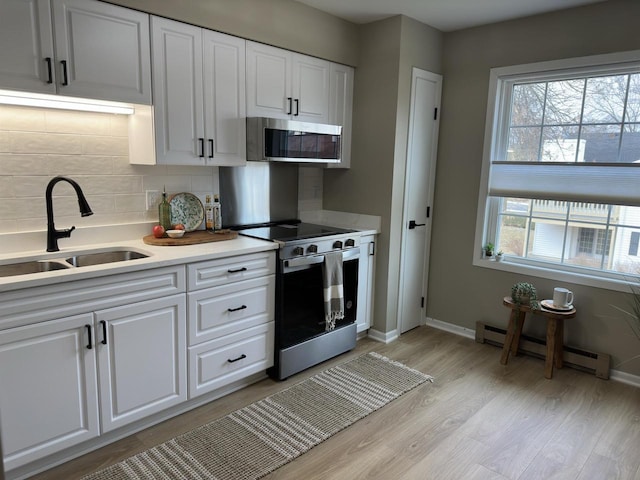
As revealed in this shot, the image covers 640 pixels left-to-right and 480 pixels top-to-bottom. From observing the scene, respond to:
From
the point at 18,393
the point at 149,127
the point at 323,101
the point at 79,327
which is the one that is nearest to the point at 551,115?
the point at 323,101

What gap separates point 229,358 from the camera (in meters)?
2.67

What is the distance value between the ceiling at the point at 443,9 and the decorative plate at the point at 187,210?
1.53m

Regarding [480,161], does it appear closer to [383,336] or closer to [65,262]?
[383,336]

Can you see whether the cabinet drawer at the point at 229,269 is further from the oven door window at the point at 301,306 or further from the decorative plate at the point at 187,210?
the decorative plate at the point at 187,210

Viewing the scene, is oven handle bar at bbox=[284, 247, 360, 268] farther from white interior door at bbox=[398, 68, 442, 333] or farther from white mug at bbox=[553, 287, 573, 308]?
white mug at bbox=[553, 287, 573, 308]

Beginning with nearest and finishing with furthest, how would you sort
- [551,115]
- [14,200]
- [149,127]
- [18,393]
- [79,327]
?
[18,393] → [79,327] → [14,200] → [149,127] → [551,115]

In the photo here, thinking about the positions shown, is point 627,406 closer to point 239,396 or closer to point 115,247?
point 239,396

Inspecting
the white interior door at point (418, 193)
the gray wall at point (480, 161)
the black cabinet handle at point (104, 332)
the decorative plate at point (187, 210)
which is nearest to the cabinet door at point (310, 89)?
the white interior door at point (418, 193)

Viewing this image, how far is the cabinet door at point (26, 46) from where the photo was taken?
6.46 ft

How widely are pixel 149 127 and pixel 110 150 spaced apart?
0.32m

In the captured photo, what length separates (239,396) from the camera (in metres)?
2.75

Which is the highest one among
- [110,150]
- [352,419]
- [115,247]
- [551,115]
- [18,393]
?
[551,115]

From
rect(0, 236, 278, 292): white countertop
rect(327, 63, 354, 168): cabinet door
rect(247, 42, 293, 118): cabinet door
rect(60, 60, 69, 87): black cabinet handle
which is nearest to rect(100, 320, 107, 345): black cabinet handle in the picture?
rect(0, 236, 278, 292): white countertop

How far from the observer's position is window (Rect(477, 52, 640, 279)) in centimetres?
298
